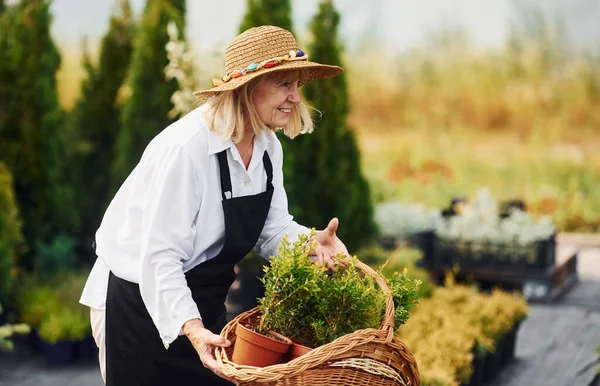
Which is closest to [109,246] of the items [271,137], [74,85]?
[271,137]

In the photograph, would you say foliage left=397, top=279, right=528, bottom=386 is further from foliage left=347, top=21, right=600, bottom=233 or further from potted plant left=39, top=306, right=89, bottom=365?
foliage left=347, top=21, right=600, bottom=233

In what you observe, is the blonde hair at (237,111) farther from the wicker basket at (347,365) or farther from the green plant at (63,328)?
the green plant at (63,328)

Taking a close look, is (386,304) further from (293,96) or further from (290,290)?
(293,96)

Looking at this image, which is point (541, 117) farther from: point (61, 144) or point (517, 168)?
point (61, 144)

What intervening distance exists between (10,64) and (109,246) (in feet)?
12.9

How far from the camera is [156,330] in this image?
2529 millimetres

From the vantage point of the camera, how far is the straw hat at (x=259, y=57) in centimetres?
234

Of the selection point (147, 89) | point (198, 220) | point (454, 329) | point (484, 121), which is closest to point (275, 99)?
point (198, 220)

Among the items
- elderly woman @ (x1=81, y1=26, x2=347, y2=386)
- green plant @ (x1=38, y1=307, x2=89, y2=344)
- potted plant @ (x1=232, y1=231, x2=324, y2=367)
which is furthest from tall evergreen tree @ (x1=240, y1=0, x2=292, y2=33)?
potted plant @ (x1=232, y1=231, x2=324, y2=367)

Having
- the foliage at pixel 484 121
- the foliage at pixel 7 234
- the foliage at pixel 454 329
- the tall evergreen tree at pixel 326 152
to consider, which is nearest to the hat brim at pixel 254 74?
the foliage at pixel 454 329

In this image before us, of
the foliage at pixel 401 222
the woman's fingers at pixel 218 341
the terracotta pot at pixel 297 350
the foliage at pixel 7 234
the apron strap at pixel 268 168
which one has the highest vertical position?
the apron strap at pixel 268 168

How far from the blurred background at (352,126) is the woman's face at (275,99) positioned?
2379 millimetres

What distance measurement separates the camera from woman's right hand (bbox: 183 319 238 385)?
209cm

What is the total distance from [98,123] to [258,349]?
5.12 meters
